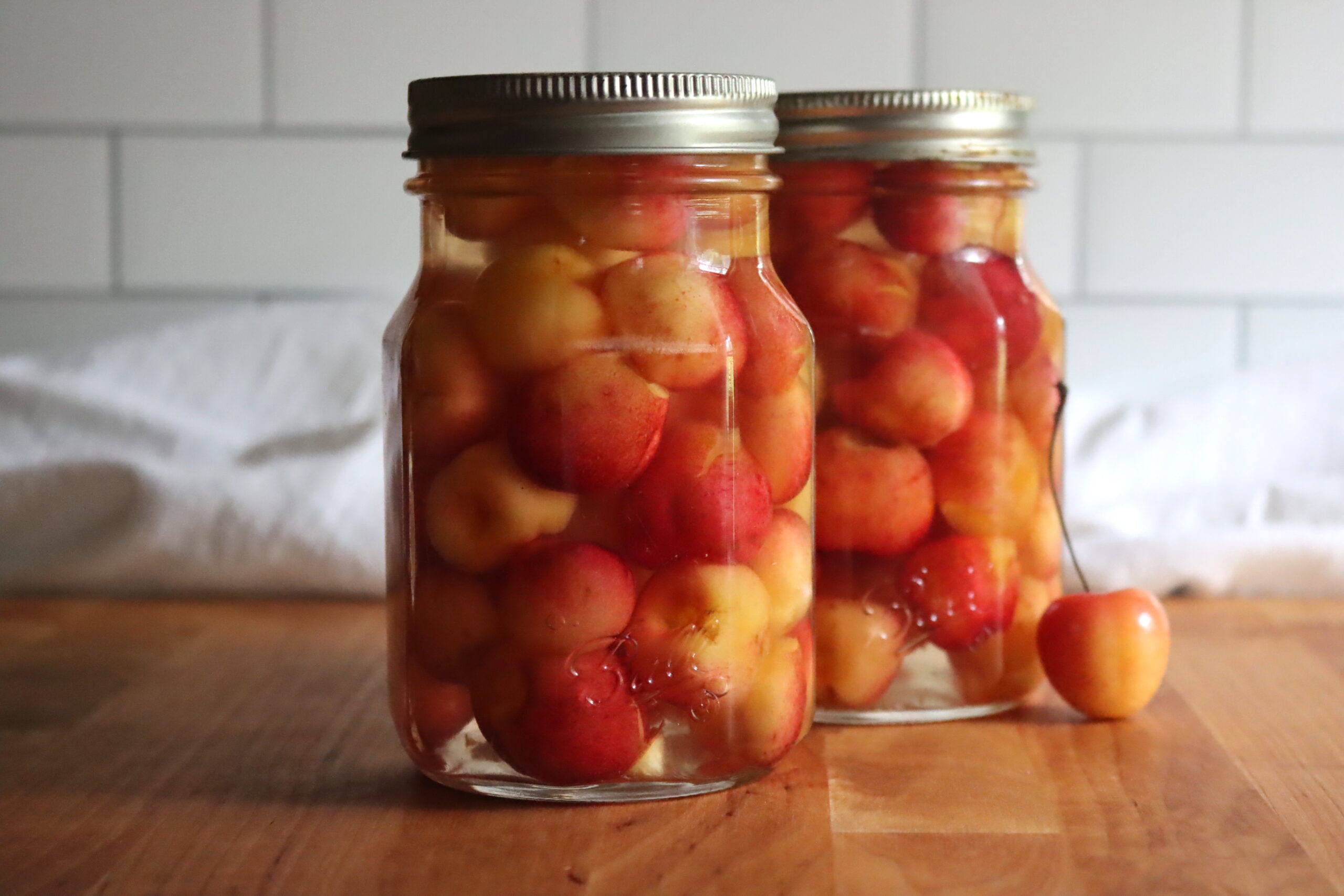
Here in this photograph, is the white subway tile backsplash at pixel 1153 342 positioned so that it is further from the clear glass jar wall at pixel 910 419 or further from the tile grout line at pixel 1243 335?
the clear glass jar wall at pixel 910 419

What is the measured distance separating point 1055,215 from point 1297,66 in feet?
0.74

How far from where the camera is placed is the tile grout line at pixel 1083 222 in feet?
4.26

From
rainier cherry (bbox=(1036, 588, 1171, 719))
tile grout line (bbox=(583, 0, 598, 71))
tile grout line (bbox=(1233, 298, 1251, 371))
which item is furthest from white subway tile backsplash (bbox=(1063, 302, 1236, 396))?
rainier cherry (bbox=(1036, 588, 1171, 719))

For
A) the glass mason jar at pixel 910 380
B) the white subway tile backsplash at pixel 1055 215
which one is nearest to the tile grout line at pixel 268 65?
the white subway tile backsplash at pixel 1055 215

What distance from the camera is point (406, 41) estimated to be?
4.22 ft

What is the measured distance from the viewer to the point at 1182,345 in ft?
4.37

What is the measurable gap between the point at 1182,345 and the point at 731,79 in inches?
35.0

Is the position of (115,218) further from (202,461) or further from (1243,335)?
(1243,335)

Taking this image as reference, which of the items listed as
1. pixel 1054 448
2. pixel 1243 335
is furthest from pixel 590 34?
pixel 1054 448

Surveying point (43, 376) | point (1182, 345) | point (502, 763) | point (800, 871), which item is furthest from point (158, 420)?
point (1182, 345)

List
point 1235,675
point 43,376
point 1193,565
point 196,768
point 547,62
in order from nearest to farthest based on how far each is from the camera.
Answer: point 196,768, point 1235,675, point 1193,565, point 43,376, point 547,62

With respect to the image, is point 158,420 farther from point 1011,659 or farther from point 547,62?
point 1011,659

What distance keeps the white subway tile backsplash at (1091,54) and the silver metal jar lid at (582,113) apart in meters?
0.78

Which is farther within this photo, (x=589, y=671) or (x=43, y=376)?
(x=43, y=376)
